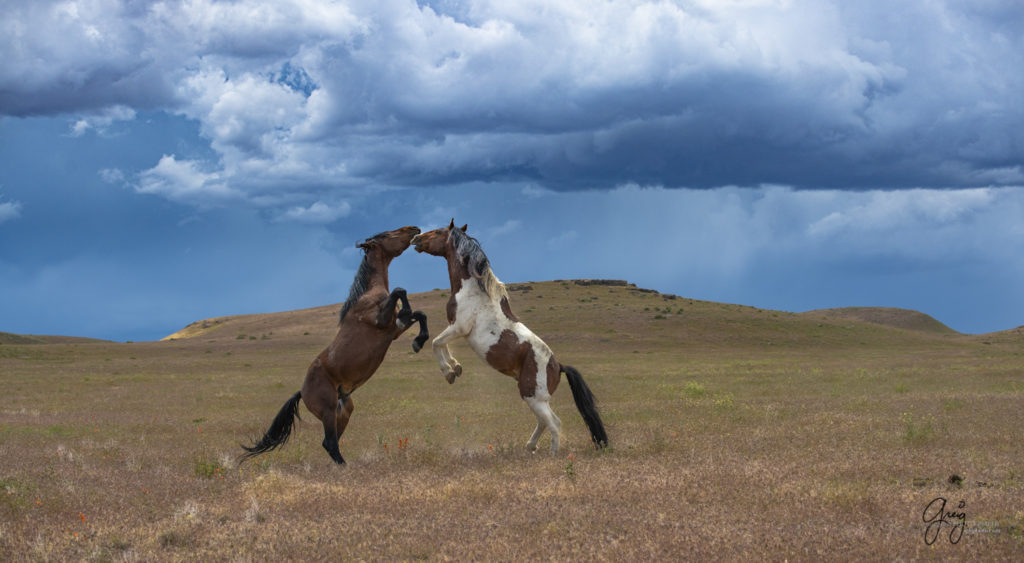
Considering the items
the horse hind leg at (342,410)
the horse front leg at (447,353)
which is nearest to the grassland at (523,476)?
the horse hind leg at (342,410)

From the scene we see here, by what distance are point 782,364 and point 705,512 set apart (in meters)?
30.9

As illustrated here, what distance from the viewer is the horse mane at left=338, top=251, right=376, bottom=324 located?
429 inches

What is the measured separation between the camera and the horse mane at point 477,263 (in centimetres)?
1089

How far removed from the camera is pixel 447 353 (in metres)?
11.0

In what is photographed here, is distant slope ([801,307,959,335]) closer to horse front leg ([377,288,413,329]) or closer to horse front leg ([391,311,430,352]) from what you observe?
horse front leg ([391,311,430,352])

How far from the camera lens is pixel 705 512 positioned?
7113 mm

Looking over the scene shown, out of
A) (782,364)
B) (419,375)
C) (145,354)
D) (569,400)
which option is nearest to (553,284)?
(145,354)

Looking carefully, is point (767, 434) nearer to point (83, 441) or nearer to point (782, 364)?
point (83, 441)

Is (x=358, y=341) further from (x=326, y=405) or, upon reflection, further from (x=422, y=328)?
(x=326, y=405)

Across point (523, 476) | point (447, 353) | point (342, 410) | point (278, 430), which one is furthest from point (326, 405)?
point (523, 476)

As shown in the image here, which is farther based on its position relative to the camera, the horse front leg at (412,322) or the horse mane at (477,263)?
the horse mane at (477,263)

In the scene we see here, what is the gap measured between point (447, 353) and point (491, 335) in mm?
751

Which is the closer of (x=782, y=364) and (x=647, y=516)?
(x=647, y=516)

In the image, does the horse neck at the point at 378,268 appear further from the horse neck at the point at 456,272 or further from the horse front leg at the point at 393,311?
the horse neck at the point at 456,272
